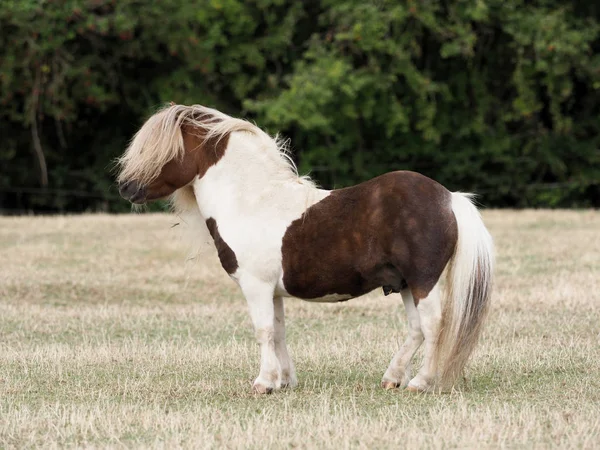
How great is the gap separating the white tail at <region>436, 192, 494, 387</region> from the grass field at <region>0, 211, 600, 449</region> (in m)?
0.28

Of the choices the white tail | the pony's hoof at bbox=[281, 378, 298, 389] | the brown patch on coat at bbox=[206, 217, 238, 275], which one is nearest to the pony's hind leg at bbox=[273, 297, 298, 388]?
the pony's hoof at bbox=[281, 378, 298, 389]

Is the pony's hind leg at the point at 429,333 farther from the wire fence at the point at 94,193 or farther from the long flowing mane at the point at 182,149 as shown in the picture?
the wire fence at the point at 94,193

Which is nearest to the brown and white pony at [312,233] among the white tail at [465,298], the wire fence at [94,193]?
the white tail at [465,298]

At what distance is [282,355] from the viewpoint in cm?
777

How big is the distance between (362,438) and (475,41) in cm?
2481

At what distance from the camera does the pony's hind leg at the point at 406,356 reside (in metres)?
7.46

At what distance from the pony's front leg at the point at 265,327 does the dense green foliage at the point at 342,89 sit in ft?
65.4

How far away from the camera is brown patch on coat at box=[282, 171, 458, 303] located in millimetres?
7230

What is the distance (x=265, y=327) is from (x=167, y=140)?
1550 millimetres

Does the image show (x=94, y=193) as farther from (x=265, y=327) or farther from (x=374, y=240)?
(x=374, y=240)

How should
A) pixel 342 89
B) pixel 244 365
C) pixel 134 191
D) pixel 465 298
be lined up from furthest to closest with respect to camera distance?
pixel 342 89, pixel 244 365, pixel 134 191, pixel 465 298

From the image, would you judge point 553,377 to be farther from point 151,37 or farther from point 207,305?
point 151,37

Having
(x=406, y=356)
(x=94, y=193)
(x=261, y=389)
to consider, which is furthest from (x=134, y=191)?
(x=94, y=193)

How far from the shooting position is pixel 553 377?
7805 millimetres
